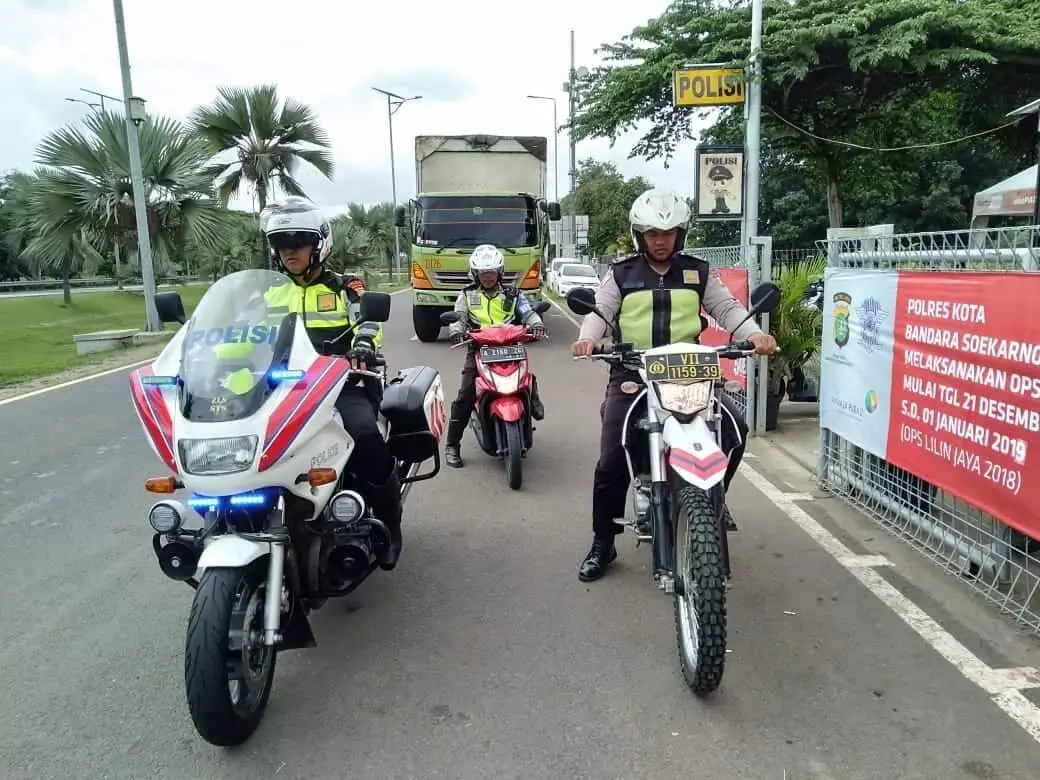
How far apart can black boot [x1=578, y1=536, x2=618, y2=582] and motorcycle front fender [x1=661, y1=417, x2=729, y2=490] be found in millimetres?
1196

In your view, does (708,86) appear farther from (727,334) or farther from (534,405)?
(534,405)

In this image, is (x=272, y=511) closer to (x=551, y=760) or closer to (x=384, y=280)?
(x=551, y=760)

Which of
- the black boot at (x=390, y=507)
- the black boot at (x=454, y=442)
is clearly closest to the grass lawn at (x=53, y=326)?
the black boot at (x=454, y=442)

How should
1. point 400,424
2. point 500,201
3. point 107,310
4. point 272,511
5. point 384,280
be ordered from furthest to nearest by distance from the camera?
point 384,280
point 107,310
point 500,201
point 400,424
point 272,511

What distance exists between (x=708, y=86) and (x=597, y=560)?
1169cm

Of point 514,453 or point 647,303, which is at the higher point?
point 647,303

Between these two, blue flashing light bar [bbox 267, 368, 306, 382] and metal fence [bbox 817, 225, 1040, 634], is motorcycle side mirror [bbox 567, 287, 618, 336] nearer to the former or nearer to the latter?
blue flashing light bar [bbox 267, 368, 306, 382]

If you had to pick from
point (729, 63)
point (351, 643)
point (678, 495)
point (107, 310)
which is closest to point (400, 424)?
point (351, 643)

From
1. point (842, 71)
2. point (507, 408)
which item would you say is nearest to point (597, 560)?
point (507, 408)

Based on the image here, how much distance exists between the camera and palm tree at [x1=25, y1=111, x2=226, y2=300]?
58.1ft

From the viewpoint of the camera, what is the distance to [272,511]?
3049mm

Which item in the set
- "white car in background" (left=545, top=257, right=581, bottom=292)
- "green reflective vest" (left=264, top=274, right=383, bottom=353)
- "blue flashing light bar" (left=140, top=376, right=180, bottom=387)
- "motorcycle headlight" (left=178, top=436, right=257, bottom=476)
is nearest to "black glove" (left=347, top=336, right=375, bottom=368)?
"green reflective vest" (left=264, top=274, right=383, bottom=353)

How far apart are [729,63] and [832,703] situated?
13372 mm

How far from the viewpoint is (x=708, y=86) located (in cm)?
1415
